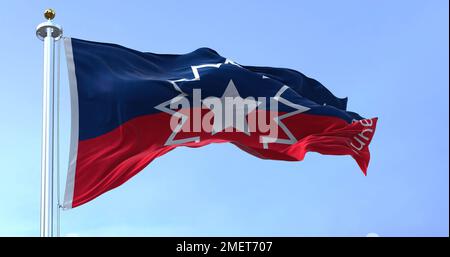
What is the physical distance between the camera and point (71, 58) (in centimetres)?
1258

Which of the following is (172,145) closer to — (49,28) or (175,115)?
(175,115)

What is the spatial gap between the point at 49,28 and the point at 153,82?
7.63 ft

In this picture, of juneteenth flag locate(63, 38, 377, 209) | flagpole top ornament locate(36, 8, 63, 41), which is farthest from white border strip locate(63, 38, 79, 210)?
flagpole top ornament locate(36, 8, 63, 41)

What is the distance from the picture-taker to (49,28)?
1173 cm

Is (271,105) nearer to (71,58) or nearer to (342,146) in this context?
(342,146)

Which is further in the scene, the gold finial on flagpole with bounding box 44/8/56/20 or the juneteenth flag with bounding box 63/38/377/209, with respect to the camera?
the juneteenth flag with bounding box 63/38/377/209

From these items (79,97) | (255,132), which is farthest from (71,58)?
(255,132)

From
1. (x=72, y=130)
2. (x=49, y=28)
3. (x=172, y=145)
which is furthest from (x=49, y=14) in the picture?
(x=172, y=145)

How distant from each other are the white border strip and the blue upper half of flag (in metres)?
0.03

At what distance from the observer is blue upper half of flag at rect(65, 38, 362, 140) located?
1234cm

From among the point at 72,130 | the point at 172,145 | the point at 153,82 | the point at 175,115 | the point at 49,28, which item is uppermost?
the point at 49,28

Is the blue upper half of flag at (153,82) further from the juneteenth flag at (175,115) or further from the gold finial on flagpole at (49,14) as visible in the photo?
the gold finial on flagpole at (49,14)

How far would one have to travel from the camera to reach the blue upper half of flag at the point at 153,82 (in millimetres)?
12344

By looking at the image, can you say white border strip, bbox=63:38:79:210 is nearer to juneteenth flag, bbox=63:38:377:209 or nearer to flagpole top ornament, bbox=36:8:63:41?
juneteenth flag, bbox=63:38:377:209
